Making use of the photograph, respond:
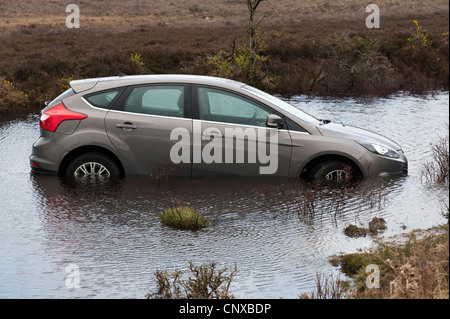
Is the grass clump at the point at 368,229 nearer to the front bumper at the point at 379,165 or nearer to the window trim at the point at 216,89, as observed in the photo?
the front bumper at the point at 379,165

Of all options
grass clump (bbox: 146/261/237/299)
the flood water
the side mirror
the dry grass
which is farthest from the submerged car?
grass clump (bbox: 146/261/237/299)

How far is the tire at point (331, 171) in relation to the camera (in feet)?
33.3

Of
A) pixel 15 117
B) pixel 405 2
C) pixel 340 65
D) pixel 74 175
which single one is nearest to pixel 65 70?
pixel 15 117

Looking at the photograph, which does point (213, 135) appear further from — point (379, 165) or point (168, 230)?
point (379, 165)

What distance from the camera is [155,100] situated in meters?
10.3

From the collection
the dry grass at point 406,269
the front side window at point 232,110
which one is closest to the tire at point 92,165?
the front side window at point 232,110

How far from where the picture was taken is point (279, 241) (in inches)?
305

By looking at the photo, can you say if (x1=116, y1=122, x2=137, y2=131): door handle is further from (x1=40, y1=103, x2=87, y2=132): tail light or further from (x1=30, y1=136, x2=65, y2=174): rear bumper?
(x1=30, y1=136, x2=65, y2=174): rear bumper

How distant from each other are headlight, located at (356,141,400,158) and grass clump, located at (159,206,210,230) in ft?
9.97

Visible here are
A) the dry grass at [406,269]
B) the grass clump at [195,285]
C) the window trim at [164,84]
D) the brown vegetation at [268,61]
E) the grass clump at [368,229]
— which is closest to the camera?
the dry grass at [406,269]

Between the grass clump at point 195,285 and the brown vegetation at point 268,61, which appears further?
the brown vegetation at point 268,61

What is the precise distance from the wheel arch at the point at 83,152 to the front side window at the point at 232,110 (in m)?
1.40

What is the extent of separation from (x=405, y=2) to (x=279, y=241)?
83.9 m
